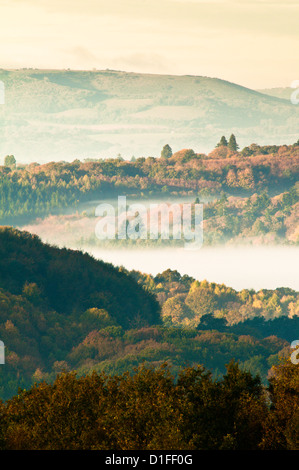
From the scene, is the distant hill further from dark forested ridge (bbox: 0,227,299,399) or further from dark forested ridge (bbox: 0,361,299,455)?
dark forested ridge (bbox: 0,361,299,455)

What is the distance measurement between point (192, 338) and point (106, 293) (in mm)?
16188

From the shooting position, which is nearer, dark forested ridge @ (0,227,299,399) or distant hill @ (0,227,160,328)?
dark forested ridge @ (0,227,299,399)

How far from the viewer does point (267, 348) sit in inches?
4412

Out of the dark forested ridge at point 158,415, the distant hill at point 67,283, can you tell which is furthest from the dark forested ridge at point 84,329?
the dark forested ridge at point 158,415

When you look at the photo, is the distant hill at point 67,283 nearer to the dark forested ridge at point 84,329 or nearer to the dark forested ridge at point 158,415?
the dark forested ridge at point 84,329

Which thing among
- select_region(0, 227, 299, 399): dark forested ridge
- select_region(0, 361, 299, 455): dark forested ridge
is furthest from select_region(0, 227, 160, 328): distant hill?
select_region(0, 361, 299, 455): dark forested ridge

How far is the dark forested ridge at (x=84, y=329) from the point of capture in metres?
105

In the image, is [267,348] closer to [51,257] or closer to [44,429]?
[51,257]

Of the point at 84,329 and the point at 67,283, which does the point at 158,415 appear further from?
the point at 67,283

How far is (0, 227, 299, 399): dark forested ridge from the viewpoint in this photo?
10462 centimetres

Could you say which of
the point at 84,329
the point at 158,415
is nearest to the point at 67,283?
the point at 84,329

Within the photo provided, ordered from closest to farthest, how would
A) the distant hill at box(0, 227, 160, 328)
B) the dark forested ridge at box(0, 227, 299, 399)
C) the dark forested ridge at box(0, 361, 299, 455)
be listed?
the dark forested ridge at box(0, 361, 299, 455), the dark forested ridge at box(0, 227, 299, 399), the distant hill at box(0, 227, 160, 328)

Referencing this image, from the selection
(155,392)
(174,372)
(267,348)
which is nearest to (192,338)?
(267,348)

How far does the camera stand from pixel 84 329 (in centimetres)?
11562
